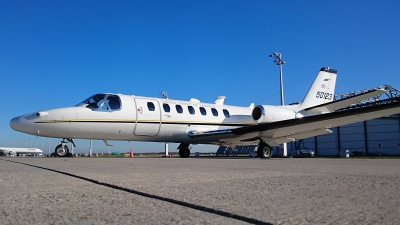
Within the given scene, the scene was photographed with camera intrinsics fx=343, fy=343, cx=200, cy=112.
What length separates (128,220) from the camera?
7.26ft

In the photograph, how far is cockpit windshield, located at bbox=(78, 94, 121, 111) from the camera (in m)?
14.3

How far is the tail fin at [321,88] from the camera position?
1980 cm

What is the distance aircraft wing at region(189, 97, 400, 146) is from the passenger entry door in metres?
2.07

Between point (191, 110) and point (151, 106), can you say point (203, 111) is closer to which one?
point (191, 110)

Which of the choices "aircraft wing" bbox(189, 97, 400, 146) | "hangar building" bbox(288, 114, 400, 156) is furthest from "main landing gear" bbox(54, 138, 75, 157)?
Result: "hangar building" bbox(288, 114, 400, 156)

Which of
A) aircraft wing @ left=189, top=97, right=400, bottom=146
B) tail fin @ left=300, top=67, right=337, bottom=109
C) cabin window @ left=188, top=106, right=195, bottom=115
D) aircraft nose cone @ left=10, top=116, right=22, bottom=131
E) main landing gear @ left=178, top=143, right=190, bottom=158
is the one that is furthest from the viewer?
tail fin @ left=300, top=67, right=337, bottom=109

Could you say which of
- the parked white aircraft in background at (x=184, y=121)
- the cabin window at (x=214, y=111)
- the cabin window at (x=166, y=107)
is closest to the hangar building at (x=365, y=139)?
the parked white aircraft in background at (x=184, y=121)

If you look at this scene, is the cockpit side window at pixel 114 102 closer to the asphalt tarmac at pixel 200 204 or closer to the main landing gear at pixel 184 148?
the main landing gear at pixel 184 148

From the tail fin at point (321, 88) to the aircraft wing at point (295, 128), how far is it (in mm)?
4065

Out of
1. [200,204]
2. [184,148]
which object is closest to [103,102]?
[184,148]

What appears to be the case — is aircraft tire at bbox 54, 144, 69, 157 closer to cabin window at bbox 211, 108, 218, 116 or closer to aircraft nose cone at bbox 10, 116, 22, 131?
aircraft nose cone at bbox 10, 116, 22, 131

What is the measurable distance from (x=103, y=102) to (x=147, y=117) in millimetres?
1995

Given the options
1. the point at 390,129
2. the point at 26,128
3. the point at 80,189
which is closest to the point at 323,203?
the point at 80,189

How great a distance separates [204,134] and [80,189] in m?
13.0
